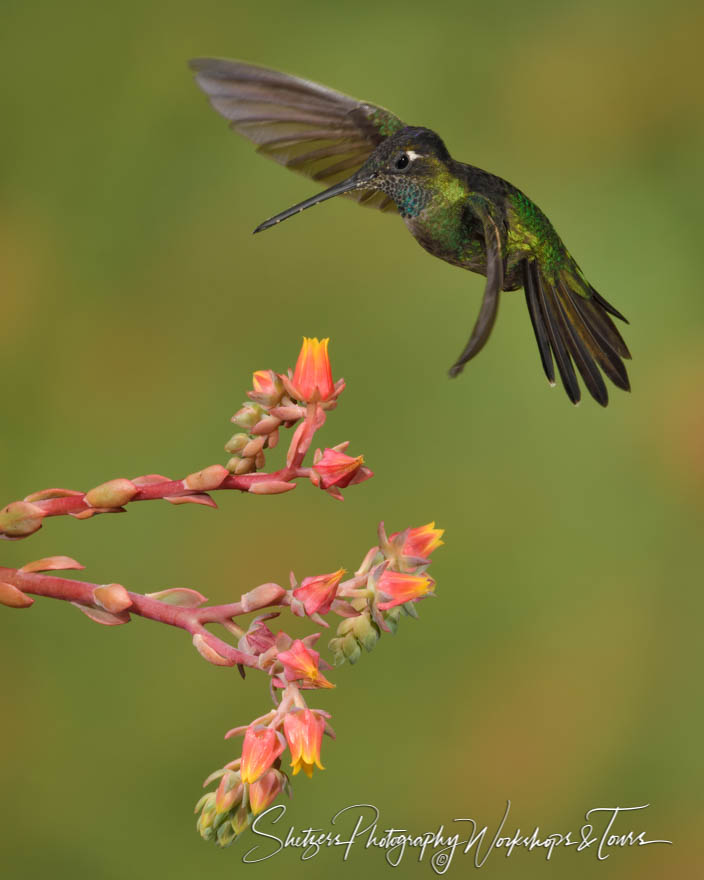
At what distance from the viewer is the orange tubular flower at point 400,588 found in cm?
45

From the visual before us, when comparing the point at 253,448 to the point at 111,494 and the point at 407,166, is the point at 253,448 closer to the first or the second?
the point at 111,494

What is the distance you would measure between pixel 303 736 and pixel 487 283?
21 cm

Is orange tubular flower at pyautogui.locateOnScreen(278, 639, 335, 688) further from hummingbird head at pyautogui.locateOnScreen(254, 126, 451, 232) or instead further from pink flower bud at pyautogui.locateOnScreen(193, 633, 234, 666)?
hummingbird head at pyautogui.locateOnScreen(254, 126, 451, 232)

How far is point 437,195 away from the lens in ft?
1.98

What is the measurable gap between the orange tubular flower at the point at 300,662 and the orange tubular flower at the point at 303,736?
0.06 ft

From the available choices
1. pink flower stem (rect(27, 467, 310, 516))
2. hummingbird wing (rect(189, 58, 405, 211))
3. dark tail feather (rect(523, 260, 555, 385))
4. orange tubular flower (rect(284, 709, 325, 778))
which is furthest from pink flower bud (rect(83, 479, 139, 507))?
hummingbird wing (rect(189, 58, 405, 211))

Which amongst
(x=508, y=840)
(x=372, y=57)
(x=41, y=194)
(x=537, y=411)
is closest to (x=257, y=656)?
(x=508, y=840)

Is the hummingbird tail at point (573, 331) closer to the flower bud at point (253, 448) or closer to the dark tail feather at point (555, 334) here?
the dark tail feather at point (555, 334)

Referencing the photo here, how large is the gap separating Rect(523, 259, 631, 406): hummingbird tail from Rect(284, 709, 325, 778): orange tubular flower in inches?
8.4

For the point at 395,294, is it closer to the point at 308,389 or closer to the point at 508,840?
the point at 508,840

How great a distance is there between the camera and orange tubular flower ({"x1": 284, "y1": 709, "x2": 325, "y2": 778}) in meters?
0.42

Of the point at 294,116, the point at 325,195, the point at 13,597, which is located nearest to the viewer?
the point at 13,597

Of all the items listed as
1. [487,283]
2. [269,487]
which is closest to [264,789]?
[269,487]

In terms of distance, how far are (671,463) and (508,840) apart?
459 mm
